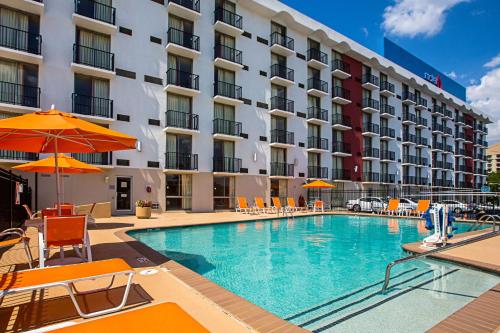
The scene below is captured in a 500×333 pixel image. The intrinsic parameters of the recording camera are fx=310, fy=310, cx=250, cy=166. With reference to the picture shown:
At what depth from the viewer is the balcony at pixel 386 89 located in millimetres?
31859

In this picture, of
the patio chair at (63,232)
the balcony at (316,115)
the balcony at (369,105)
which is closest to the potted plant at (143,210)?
the patio chair at (63,232)

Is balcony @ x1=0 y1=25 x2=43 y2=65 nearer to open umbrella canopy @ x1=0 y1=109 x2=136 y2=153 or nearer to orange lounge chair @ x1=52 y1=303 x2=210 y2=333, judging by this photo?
open umbrella canopy @ x1=0 y1=109 x2=136 y2=153

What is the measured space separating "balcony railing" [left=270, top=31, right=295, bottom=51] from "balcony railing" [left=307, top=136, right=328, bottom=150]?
7.47 metres

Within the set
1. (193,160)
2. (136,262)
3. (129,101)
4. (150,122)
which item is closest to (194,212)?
(193,160)

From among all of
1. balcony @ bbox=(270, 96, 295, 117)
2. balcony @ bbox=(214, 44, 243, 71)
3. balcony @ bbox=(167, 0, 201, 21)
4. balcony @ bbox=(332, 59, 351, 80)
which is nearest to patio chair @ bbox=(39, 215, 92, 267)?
balcony @ bbox=(214, 44, 243, 71)

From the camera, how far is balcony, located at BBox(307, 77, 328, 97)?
84.6 ft

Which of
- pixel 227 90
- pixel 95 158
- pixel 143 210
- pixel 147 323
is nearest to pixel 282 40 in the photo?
pixel 227 90

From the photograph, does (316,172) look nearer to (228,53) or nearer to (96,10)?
(228,53)

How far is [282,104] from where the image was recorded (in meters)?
24.1

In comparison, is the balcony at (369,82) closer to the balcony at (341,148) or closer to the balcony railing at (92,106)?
the balcony at (341,148)

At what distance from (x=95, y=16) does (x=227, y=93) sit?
8.66 m

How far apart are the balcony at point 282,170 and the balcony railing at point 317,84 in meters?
7.22

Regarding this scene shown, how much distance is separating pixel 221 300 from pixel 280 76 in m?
22.3

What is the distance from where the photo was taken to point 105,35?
17.0 meters
